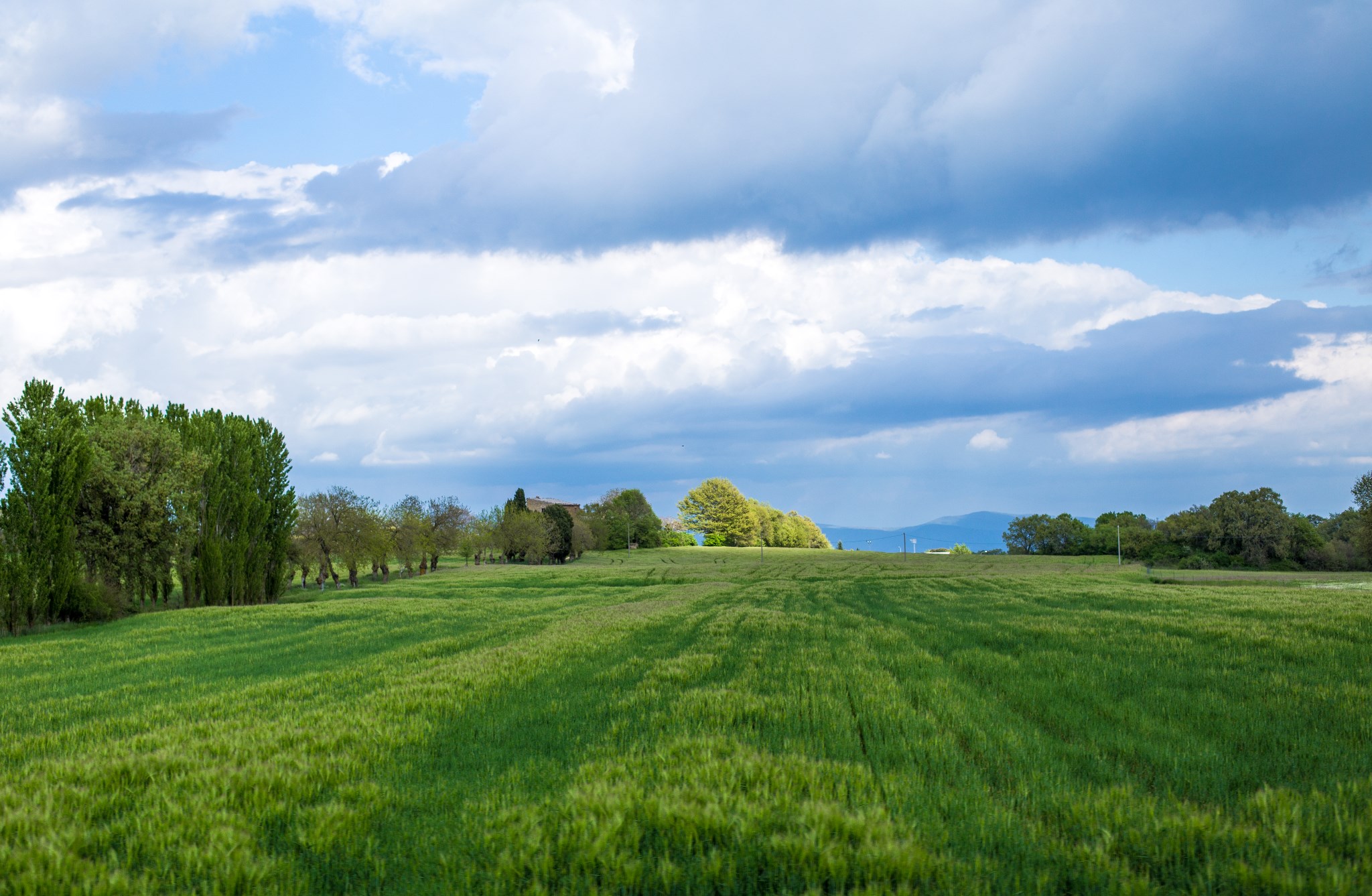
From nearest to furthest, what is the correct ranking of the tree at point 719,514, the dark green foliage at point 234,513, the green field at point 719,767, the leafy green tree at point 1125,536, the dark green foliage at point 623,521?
the green field at point 719,767, the dark green foliage at point 234,513, the leafy green tree at point 1125,536, the dark green foliage at point 623,521, the tree at point 719,514

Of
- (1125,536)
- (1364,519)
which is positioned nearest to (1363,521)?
(1364,519)

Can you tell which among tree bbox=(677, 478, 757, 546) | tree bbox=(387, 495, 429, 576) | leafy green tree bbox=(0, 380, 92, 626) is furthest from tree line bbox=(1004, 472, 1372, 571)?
leafy green tree bbox=(0, 380, 92, 626)

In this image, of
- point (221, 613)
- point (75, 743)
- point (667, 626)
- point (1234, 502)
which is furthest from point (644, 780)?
point (1234, 502)

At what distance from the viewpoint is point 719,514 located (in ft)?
522

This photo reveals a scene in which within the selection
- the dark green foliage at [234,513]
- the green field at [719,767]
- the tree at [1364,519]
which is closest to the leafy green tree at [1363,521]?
the tree at [1364,519]

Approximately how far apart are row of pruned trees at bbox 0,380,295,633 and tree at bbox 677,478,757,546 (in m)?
112

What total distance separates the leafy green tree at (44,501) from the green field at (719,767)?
1818cm

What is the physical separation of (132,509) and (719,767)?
43230 millimetres

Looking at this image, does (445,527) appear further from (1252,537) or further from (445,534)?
(1252,537)

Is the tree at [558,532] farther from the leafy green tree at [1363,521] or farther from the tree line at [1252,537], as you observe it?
the leafy green tree at [1363,521]

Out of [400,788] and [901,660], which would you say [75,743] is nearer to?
[400,788]

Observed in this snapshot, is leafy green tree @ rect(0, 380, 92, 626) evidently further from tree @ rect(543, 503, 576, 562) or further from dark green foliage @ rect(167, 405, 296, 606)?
tree @ rect(543, 503, 576, 562)

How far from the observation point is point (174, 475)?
39.8 meters

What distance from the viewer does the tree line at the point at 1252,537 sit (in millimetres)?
87375
